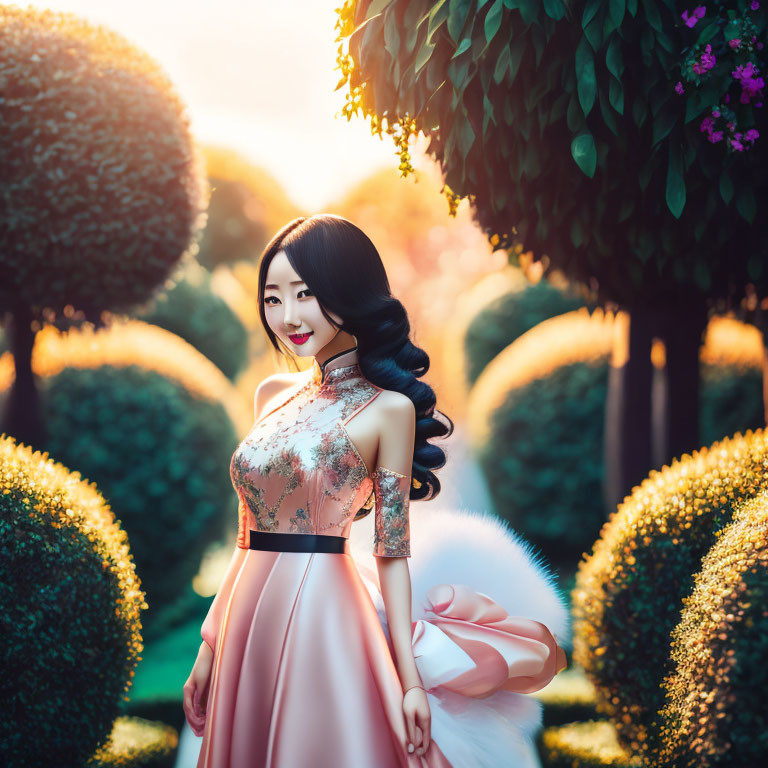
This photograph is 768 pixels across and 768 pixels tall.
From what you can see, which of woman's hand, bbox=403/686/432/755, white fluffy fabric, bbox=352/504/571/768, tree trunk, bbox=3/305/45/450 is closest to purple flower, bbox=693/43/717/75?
white fluffy fabric, bbox=352/504/571/768

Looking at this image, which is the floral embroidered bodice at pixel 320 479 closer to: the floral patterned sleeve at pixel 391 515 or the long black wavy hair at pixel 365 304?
the floral patterned sleeve at pixel 391 515

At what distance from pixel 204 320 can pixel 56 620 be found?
7782 mm

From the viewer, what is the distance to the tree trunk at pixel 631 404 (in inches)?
215

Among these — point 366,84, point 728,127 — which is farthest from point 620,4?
point 366,84

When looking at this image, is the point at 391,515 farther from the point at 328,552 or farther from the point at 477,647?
the point at 477,647

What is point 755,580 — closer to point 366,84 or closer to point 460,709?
point 460,709

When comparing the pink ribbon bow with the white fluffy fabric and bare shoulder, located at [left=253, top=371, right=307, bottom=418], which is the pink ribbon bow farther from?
bare shoulder, located at [left=253, top=371, right=307, bottom=418]

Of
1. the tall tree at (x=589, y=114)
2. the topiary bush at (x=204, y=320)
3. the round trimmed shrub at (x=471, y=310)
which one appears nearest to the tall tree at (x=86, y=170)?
the tall tree at (x=589, y=114)

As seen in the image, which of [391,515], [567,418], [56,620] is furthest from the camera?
[567,418]

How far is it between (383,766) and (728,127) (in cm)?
287

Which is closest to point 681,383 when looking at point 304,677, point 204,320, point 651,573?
point 651,573

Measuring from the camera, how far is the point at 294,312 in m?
2.62

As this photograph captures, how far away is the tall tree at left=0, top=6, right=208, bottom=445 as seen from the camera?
15.7 ft

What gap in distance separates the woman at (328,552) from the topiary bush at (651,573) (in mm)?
944
